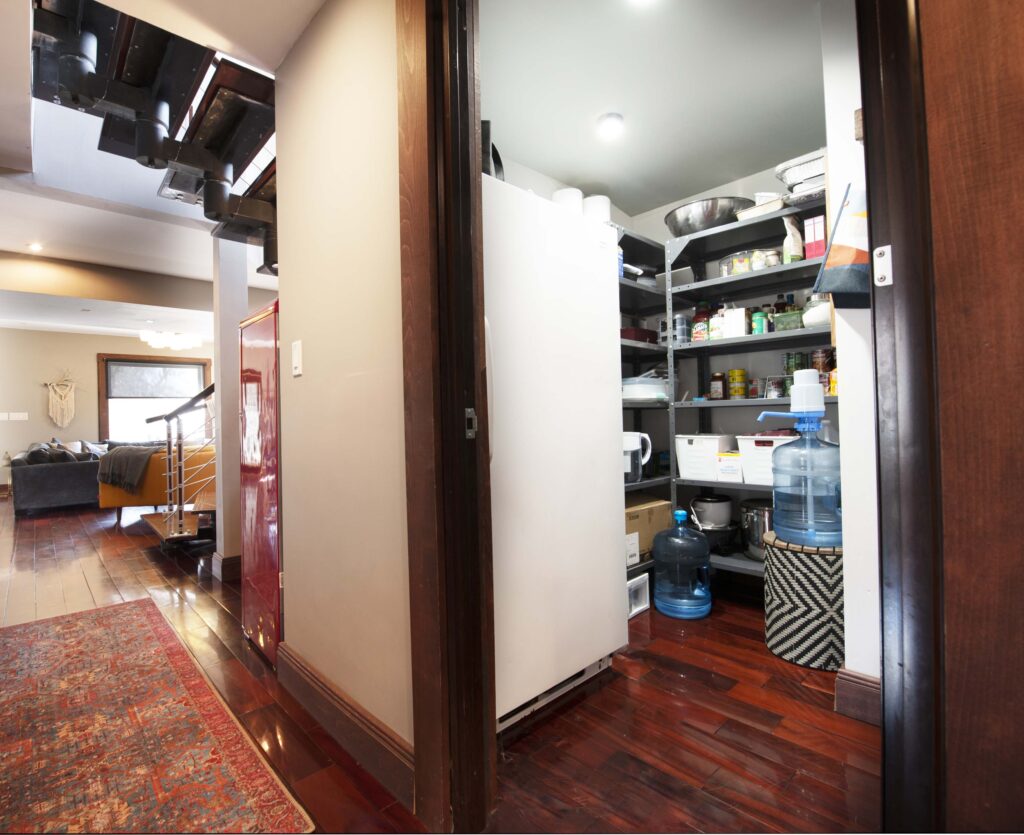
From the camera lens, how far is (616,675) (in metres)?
1.80

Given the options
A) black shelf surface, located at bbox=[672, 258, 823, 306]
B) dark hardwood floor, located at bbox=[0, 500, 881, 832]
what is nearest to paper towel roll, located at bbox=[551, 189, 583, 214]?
black shelf surface, located at bbox=[672, 258, 823, 306]

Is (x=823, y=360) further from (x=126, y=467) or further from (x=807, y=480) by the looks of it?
(x=126, y=467)

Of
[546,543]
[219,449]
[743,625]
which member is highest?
[219,449]

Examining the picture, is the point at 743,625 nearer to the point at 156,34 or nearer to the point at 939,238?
the point at 939,238

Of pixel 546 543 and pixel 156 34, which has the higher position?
pixel 156 34

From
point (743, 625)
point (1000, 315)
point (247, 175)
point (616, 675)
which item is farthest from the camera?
point (247, 175)

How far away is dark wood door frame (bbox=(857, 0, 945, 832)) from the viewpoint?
1.78 ft

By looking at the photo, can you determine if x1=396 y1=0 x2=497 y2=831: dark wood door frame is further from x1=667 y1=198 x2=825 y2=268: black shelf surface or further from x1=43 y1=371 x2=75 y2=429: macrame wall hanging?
x1=43 y1=371 x2=75 y2=429: macrame wall hanging

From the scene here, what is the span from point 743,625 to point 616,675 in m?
0.82

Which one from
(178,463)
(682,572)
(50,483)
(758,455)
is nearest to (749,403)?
(758,455)

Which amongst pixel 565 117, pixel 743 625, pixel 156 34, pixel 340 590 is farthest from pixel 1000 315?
Result: pixel 156 34

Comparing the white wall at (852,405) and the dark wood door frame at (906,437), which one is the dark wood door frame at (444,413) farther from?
the white wall at (852,405)

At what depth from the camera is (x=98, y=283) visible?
4973 millimetres

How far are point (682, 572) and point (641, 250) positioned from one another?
1.96m
